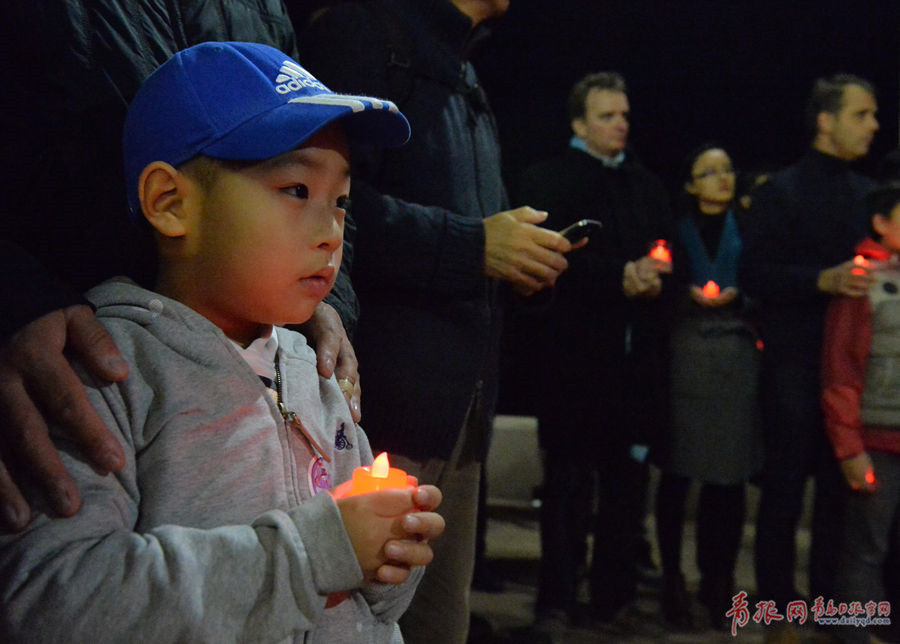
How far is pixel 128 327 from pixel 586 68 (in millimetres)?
5327

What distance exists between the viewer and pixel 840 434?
10.3 ft

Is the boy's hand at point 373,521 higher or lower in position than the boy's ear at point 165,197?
lower

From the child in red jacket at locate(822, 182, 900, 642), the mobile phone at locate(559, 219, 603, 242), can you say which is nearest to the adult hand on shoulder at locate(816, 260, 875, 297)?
the child in red jacket at locate(822, 182, 900, 642)

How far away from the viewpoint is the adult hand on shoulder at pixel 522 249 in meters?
1.84

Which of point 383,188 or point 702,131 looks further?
point 702,131

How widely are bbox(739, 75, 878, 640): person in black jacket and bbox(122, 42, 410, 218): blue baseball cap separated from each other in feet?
8.71

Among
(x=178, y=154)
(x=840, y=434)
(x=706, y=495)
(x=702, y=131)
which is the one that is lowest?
(x=706, y=495)

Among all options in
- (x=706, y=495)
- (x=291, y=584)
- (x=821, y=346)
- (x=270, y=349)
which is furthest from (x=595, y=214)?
(x=291, y=584)

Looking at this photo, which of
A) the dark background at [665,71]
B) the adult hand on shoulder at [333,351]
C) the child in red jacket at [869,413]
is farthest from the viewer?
the dark background at [665,71]

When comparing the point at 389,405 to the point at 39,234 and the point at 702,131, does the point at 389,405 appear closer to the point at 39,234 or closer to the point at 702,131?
the point at 39,234

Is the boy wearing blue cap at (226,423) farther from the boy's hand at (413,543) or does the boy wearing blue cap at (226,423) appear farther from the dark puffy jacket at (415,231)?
the dark puffy jacket at (415,231)

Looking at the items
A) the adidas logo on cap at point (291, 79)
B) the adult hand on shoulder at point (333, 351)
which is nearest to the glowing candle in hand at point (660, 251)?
the adult hand on shoulder at point (333, 351)

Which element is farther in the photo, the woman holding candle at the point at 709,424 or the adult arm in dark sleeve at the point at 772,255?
the woman holding candle at the point at 709,424

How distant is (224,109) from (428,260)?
2.98 ft
